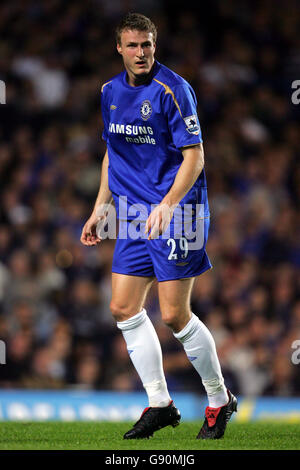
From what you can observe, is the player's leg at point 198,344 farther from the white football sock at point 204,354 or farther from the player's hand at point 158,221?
the player's hand at point 158,221

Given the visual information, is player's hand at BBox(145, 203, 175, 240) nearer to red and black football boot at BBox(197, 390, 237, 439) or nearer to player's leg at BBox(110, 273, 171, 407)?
player's leg at BBox(110, 273, 171, 407)

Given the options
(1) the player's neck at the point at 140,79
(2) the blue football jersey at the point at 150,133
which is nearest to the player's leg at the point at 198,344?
(2) the blue football jersey at the point at 150,133

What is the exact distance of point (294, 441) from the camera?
4.89 meters

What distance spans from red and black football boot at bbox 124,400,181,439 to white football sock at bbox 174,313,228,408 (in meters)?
0.27

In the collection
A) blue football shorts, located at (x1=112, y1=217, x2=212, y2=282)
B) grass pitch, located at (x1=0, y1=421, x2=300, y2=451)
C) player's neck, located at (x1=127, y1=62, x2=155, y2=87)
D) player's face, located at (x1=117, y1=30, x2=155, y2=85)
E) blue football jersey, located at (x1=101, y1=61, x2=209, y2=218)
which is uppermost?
player's face, located at (x1=117, y1=30, x2=155, y2=85)

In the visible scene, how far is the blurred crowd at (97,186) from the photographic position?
30.2ft

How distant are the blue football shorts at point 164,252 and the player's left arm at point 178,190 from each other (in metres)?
0.24

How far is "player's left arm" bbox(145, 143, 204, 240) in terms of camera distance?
455 cm

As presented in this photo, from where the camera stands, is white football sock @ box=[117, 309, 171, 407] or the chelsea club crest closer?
the chelsea club crest

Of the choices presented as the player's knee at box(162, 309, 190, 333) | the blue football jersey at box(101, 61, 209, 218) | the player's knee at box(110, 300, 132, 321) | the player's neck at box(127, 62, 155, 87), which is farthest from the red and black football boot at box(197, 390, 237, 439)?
the player's neck at box(127, 62, 155, 87)

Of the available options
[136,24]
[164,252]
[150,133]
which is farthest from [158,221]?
[136,24]

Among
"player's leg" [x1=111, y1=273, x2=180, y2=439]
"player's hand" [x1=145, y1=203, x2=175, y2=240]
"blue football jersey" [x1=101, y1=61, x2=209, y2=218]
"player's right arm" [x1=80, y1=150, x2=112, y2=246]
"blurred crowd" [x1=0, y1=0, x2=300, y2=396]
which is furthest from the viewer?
"blurred crowd" [x1=0, y1=0, x2=300, y2=396]

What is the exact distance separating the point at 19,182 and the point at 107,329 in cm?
229

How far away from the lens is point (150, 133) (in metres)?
4.87
